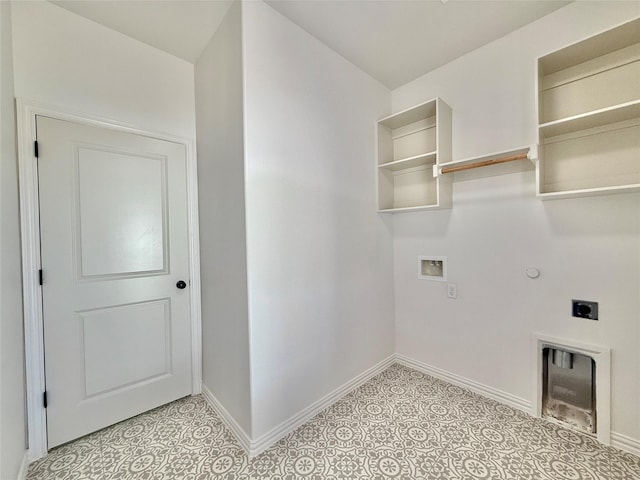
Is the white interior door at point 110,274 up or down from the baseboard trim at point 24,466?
up

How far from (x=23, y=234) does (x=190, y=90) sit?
4.88ft

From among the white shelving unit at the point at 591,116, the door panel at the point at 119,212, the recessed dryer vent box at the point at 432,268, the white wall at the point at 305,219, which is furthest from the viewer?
the recessed dryer vent box at the point at 432,268

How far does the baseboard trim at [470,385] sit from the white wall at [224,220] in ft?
5.27

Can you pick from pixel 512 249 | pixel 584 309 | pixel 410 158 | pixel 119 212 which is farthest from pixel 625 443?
pixel 119 212

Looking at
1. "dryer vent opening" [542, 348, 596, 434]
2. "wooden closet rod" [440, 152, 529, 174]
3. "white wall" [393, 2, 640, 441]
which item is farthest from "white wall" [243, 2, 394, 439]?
"dryer vent opening" [542, 348, 596, 434]

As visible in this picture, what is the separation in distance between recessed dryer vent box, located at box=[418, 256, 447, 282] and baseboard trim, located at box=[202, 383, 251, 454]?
1.83 m

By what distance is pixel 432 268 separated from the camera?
7.79 feet

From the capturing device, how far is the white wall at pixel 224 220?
1.60m

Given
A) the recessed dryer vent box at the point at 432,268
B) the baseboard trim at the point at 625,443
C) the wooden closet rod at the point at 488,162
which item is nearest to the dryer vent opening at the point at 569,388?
the baseboard trim at the point at 625,443

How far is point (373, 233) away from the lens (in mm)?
2393

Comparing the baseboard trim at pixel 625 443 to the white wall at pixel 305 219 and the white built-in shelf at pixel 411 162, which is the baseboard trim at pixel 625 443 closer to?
the white wall at pixel 305 219

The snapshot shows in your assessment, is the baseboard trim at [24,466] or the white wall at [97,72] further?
the white wall at [97,72]

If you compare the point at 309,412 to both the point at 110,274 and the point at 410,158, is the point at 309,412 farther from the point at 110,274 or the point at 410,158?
the point at 410,158

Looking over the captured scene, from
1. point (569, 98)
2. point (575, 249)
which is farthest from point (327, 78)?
point (575, 249)
